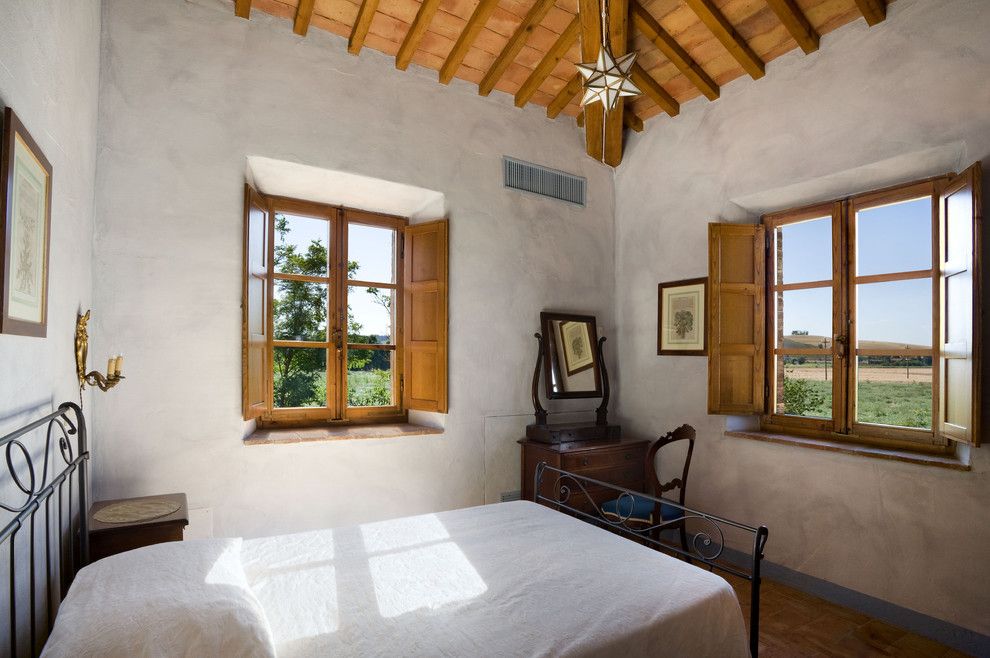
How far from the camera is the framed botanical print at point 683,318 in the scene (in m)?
3.90

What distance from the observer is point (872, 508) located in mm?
2986

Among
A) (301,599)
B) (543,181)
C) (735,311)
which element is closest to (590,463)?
(735,311)

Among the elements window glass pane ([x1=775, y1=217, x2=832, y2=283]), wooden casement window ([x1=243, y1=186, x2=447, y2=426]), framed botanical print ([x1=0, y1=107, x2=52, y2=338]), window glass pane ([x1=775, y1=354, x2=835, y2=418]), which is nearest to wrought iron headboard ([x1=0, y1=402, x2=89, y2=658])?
framed botanical print ([x1=0, y1=107, x2=52, y2=338])

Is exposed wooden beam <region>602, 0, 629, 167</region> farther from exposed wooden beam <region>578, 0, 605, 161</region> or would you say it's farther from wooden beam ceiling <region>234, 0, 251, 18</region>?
wooden beam ceiling <region>234, 0, 251, 18</region>

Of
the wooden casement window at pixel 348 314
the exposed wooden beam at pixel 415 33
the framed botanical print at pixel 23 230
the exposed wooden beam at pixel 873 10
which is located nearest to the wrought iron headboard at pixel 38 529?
the framed botanical print at pixel 23 230

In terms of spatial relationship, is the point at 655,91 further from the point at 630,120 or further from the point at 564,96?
the point at 564,96

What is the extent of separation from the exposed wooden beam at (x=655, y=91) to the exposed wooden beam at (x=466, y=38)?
123cm

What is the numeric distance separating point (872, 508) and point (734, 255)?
→ 179cm

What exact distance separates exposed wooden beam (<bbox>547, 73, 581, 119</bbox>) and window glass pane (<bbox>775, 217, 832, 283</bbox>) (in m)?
1.86

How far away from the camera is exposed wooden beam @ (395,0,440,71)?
3227mm

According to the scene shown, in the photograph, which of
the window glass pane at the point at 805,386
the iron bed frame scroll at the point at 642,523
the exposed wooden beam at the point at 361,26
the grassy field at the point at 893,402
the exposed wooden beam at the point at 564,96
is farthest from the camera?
the exposed wooden beam at the point at 564,96

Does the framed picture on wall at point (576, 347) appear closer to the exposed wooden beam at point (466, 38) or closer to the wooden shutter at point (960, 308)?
the exposed wooden beam at point (466, 38)

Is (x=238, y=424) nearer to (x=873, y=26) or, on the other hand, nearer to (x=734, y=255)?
(x=734, y=255)

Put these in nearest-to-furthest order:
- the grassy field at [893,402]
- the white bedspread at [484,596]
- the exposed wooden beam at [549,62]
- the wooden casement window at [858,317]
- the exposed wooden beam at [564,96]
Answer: the white bedspread at [484,596] → the wooden casement window at [858,317] → the grassy field at [893,402] → the exposed wooden beam at [549,62] → the exposed wooden beam at [564,96]
